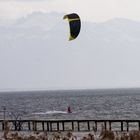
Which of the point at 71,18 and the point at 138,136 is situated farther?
the point at 71,18

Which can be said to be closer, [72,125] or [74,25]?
[74,25]

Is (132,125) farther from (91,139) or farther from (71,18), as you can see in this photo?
(91,139)

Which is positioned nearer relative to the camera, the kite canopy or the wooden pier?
the kite canopy

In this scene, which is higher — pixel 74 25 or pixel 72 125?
pixel 74 25

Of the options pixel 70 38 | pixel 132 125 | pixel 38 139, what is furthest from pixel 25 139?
pixel 132 125

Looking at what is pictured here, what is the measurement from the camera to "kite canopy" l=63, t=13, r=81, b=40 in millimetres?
30484

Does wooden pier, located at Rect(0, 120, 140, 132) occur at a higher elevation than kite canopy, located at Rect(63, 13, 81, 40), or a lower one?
lower

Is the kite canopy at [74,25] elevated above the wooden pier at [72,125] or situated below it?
above

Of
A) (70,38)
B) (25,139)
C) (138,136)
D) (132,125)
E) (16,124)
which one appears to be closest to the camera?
(138,136)

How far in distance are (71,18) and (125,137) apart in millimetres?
9021

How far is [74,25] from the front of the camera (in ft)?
100

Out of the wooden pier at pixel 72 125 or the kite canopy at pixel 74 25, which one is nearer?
the kite canopy at pixel 74 25

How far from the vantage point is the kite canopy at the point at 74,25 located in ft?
100

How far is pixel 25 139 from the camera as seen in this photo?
83.1ft
